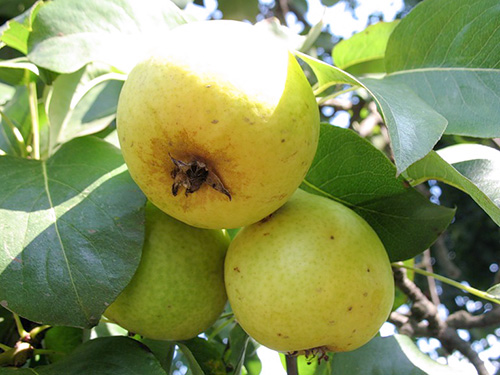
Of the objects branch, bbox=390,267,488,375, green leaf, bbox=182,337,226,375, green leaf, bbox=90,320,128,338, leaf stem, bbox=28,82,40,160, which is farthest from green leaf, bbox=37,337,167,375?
branch, bbox=390,267,488,375

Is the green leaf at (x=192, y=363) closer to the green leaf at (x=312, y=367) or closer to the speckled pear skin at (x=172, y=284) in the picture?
the speckled pear skin at (x=172, y=284)

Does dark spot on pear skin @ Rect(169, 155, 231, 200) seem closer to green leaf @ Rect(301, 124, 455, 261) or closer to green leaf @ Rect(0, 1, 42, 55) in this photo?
green leaf @ Rect(301, 124, 455, 261)

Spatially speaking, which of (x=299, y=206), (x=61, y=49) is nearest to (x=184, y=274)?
(x=299, y=206)

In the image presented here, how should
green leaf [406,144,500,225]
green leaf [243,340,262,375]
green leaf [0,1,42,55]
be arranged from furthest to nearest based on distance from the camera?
green leaf [243,340,262,375] → green leaf [0,1,42,55] → green leaf [406,144,500,225]

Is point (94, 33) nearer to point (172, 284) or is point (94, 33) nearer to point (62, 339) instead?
point (172, 284)

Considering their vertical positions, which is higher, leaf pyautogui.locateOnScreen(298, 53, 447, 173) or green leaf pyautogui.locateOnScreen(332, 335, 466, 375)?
leaf pyautogui.locateOnScreen(298, 53, 447, 173)

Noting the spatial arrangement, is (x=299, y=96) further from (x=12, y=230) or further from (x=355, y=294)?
(x=12, y=230)
